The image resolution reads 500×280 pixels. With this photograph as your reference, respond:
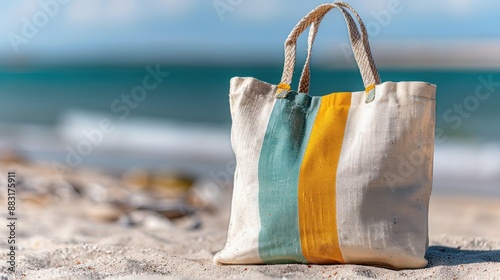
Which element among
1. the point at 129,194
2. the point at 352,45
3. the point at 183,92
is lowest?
the point at 129,194

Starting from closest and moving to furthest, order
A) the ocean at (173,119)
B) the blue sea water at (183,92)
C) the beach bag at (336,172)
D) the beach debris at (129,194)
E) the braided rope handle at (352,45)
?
the beach bag at (336,172)
the braided rope handle at (352,45)
the beach debris at (129,194)
the ocean at (173,119)
the blue sea water at (183,92)

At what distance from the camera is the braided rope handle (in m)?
2.26

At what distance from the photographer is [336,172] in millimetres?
2168

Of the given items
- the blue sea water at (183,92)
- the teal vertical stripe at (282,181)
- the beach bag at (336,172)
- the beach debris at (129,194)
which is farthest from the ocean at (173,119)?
the teal vertical stripe at (282,181)

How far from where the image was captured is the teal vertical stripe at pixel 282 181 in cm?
221

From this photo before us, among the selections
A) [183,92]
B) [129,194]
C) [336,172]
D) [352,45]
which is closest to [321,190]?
[336,172]

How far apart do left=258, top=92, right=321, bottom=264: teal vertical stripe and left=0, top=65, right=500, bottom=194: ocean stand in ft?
19.3

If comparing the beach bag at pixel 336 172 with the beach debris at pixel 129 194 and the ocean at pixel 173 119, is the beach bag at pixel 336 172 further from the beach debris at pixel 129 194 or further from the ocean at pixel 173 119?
the ocean at pixel 173 119

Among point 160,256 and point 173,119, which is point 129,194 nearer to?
point 160,256

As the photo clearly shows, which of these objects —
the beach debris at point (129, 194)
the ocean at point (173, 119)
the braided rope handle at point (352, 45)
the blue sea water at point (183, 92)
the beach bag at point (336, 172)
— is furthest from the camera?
the blue sea water at point (183, 92)

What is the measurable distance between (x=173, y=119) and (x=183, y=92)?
7548 millimetres

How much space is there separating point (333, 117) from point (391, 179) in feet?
1.01

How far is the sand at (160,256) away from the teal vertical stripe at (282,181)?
0.08 metres

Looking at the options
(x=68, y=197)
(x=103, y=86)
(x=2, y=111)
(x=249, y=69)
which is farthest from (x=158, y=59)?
(x=68, y=197)
